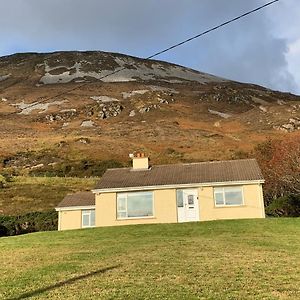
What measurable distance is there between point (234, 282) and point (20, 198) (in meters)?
38.9

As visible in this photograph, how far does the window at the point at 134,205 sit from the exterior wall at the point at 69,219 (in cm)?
593

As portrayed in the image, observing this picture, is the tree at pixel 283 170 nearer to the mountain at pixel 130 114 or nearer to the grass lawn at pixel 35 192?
the grass lawn at pixel 35 192

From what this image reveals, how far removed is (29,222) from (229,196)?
1553 centimetres

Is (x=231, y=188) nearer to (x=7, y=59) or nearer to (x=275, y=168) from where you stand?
(x=275, y=168)

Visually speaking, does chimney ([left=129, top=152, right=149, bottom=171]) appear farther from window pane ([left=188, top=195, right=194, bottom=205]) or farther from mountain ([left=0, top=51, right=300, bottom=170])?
mountain ([left=0, top=51, right=300, bottom=170])

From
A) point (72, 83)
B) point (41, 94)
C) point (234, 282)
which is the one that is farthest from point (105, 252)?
point (72, 83)

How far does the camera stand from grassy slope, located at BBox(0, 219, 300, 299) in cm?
838

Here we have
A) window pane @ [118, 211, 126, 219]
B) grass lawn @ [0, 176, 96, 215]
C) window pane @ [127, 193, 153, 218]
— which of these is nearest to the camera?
window pane @ [127, 193, 153, 218]

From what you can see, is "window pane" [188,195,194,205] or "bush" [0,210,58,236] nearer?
"window pane" [188,195,194,205]

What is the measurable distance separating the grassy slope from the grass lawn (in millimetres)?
23389

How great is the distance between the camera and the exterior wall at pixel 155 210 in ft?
86.3

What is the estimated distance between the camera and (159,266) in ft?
36.0

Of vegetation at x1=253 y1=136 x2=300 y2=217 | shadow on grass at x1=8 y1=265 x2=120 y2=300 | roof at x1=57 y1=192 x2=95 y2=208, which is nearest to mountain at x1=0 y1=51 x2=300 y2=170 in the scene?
vegetation at x1=253 y1=136 x2=300 y2=217

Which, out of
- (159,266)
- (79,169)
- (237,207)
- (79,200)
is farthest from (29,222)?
Result: (79,169)
